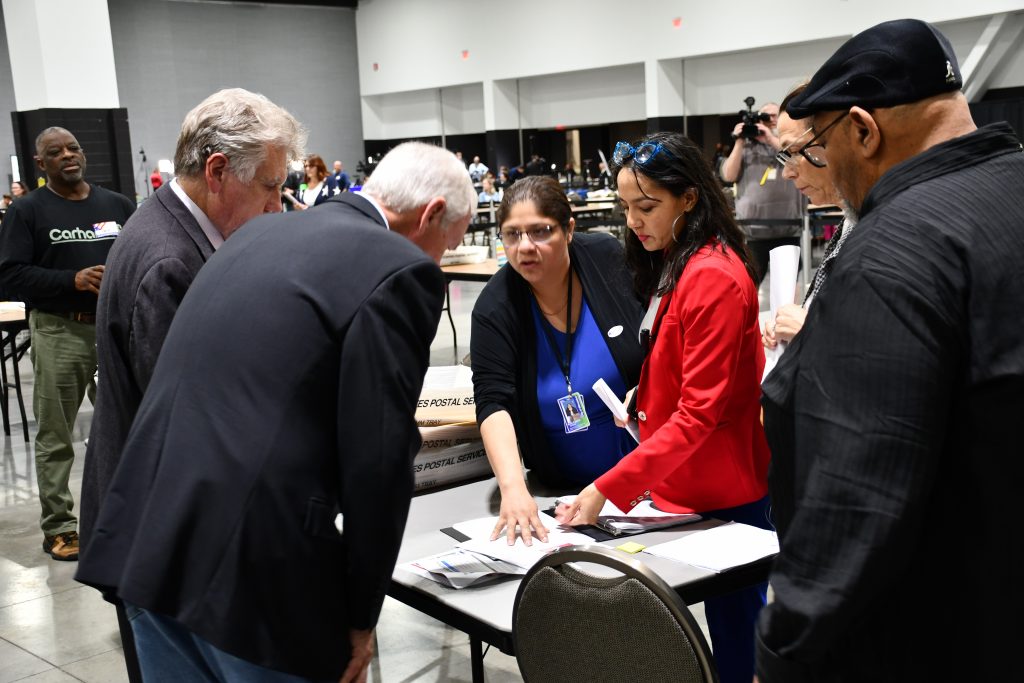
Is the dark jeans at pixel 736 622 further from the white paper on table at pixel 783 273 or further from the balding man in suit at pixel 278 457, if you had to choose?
the balding man in suit at pixel 278 457

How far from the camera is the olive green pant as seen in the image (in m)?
4.31

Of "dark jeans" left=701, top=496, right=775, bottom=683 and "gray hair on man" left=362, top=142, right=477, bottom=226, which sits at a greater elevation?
"gray hair on man" left=362, top=142, right=477, bottom=226

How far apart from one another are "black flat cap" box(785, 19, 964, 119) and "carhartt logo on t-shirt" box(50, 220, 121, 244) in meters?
3.75

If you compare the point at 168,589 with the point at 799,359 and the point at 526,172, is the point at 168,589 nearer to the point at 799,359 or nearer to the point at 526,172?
the point at 799,359

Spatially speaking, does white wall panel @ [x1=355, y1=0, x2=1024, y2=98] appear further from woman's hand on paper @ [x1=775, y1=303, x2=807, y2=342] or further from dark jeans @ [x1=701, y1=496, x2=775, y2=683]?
dark jeans @ [x1=701, y1=496, x2=775, y2=683]

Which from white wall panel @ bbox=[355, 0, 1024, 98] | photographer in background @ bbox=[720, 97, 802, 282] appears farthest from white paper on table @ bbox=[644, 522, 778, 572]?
white wall panel @ bbox=[355, 0, 1024, 98]

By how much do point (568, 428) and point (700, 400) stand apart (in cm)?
47

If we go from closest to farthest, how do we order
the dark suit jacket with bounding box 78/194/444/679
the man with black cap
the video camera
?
the man with black cap → the dark suit jacket with bounding box 78/194/444/679 → the video camera

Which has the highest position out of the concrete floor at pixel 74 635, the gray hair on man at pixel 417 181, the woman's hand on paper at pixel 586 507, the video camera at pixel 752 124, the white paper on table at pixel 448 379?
the video camera at pixel 752 124

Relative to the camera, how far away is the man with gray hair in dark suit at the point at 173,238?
1978mm

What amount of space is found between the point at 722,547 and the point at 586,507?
0.97ft

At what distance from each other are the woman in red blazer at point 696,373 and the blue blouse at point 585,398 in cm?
21

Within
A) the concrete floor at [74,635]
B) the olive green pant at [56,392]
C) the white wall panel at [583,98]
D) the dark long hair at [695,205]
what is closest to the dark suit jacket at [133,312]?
the dark long hair at [695,205]

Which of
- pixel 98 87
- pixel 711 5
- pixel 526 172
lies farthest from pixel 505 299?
pixel 526 172
